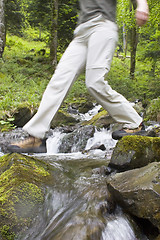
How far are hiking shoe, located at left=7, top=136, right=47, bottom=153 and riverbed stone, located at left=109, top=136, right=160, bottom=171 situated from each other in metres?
1.54

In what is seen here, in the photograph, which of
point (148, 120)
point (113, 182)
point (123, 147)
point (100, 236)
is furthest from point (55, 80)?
point (148, 120)

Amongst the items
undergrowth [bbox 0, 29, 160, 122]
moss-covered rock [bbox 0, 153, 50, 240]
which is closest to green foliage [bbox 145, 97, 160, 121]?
undergrowth [bbox 0, 29, 160, 122]

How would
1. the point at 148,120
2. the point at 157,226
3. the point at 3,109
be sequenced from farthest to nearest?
the point at 148,120
the point at 3,109
the point at 157,226

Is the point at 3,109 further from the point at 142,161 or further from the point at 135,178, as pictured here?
the point at 135,178

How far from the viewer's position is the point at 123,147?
3.52 meters

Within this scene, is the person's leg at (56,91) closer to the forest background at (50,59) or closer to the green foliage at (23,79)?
the forest background at (50,59)

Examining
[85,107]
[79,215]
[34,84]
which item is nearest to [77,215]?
[79,215]

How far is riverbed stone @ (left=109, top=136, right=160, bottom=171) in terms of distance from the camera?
343cm

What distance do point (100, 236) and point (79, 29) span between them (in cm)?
216

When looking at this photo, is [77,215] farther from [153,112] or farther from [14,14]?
[14,14]

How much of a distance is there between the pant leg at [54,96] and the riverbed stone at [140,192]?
115 cm

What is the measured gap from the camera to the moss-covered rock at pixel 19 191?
7.30ft

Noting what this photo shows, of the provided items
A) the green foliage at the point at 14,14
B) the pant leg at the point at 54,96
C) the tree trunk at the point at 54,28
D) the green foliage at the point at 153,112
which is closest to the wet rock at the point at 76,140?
the green foliage at the point at 153,112

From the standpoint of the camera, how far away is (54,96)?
6.97ft
